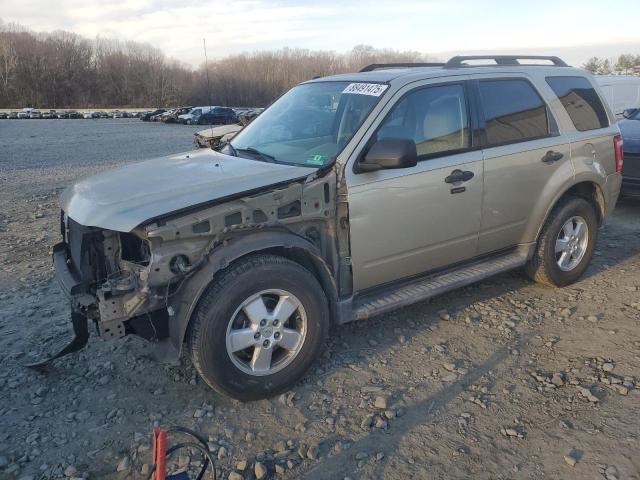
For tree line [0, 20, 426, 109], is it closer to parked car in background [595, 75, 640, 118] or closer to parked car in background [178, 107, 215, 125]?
parked car in background [178, 107, 215, 125]

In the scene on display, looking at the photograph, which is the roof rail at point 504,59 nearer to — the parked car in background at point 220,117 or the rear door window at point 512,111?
the rear door window at point 512,111

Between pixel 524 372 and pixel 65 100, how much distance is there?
252 feet

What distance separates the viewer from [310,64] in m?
91.9

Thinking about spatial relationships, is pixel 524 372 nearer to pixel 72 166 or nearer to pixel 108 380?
pixel 108 380

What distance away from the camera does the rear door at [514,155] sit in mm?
4242

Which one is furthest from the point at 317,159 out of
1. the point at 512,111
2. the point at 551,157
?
the point at 551,157

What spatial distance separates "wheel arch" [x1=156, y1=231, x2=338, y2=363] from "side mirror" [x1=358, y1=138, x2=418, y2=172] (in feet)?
2.17

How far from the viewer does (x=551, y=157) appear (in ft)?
15.0

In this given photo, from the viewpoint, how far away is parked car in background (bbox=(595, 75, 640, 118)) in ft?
37.5

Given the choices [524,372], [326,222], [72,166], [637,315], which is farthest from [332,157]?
[72,166]

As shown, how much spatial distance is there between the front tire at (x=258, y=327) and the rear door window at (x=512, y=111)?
2028 millimetres

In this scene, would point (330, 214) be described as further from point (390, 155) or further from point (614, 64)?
point (614, 64)

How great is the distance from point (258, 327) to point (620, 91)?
37.9 ft

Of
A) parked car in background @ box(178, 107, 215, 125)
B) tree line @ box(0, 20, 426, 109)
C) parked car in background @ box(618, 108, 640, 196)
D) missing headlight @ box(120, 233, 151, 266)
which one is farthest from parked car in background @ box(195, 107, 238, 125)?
missing headlight @ box(120, 233, 151, 266)
